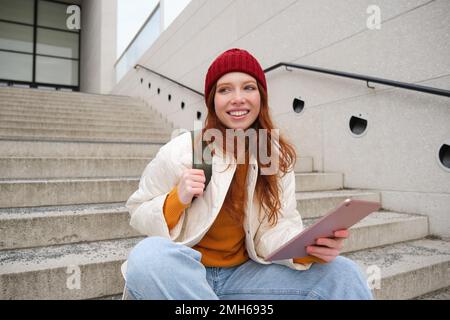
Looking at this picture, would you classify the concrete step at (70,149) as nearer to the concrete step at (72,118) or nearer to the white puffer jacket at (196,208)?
the concrete step at (72,118)

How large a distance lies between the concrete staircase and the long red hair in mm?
680

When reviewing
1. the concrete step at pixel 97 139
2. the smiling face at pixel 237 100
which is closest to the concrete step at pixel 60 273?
the smiling face at pixel 237 100

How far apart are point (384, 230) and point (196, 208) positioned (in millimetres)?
1598

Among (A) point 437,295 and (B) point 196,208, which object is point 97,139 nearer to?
(B) point 196,208

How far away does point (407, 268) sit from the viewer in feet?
5.51

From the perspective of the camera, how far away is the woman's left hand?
0.96 m

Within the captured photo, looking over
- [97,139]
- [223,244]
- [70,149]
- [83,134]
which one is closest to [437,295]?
[223,244]

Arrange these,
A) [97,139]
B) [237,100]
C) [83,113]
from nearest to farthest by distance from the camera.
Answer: [237,100] → [97,139] → [83,113]
